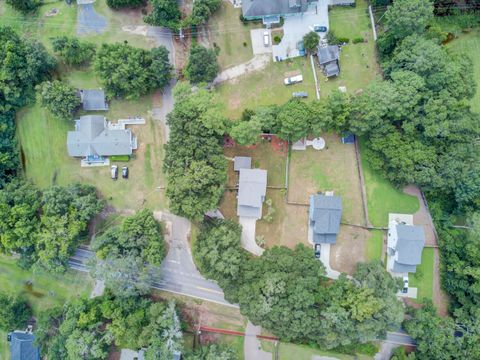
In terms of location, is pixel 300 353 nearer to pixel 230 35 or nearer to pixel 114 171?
pixel 114 171

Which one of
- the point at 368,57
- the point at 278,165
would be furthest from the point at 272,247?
the point at 368,57

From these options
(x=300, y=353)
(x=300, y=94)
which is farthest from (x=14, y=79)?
(x=300, y=353)

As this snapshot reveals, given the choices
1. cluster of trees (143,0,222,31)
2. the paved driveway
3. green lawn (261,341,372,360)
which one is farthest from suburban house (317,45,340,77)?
green lawn (261,341,372,360)

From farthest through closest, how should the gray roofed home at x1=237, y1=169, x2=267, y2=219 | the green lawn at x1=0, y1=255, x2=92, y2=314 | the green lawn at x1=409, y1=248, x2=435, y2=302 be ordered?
1. the green lawn at x1=0, y1=255, x2=92, y2=314
2. the green lawn at x1=409, y1=248, x2=435, y2=302
3. the gray roofed home at x1=237, y1=169, x2=267, y2=219

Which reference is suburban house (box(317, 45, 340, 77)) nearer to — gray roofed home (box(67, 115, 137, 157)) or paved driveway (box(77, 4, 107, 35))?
gray roofed home (box(67, 115, 137, 157))

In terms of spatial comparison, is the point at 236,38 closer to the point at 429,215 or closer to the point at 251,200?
the point at 251,200

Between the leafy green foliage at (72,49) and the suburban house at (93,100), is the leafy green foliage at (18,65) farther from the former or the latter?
the suburban house at (93,100)
